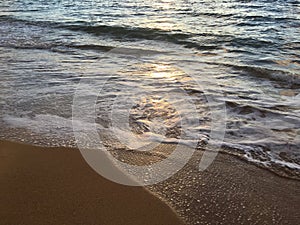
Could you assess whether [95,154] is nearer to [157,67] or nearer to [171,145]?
[171,145]

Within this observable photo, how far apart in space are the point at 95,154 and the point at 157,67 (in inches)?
165

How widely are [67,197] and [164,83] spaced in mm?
Result: 3663

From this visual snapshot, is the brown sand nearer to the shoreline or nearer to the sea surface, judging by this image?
the shoreline

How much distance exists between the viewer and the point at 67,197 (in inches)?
105

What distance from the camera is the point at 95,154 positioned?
3.40 metres

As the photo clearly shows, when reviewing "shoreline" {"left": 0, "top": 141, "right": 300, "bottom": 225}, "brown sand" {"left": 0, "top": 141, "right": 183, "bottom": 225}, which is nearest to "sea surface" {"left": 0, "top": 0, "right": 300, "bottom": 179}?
"shoreline" {"left": 0, "top": 141, "right": 300, "bottom": 225}

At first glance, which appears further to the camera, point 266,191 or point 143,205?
point 266,191

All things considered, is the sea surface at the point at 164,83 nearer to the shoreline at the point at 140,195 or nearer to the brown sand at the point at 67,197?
the shoreline at the point at 140,195

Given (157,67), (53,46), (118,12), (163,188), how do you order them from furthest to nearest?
(118,12)
(53,46)
(157,67)
(163,188)

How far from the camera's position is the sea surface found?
3896 mm

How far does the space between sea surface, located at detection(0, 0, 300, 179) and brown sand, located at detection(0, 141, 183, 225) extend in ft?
1.66

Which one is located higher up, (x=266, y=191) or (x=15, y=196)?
(x=15, y=196)

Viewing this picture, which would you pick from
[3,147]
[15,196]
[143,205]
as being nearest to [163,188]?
[143,205]

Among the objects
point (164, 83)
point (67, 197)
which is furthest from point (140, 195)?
point (164, 83)
